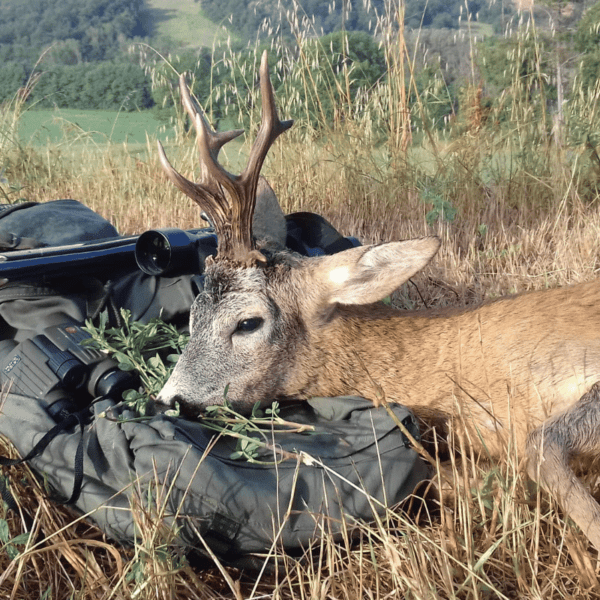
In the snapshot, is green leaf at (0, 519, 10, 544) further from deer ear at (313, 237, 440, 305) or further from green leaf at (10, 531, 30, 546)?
deer ear at (313, 237, 440, 305)

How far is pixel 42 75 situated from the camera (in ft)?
23.3

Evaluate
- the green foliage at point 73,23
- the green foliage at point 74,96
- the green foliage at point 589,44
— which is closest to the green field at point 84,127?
the green foliage at point 74,96

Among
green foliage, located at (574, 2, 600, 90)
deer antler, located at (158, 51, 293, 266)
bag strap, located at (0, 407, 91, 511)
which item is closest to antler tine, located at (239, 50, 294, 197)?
deer antler, located at (158, 51, 293, 266)

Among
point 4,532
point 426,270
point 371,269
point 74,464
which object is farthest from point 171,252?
point 426,270

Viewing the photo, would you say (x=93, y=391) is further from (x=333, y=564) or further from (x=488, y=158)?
(x=488, y=158)

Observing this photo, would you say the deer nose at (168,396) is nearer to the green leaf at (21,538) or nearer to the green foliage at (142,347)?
the green foliage at (142,347)

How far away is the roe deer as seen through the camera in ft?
8.59

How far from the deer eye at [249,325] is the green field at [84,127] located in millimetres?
4683

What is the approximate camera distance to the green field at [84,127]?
7.13 meters

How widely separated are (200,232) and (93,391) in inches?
45.2

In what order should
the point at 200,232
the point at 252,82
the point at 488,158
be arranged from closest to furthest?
1. the point at 200,232
2. the point at 488,158
3. the point at 252,82

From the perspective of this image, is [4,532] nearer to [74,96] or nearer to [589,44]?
[74,96]

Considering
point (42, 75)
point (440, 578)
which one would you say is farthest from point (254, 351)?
point (42, 75)

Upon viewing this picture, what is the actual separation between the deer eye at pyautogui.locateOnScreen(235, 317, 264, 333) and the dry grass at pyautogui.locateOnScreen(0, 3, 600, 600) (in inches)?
34.9
